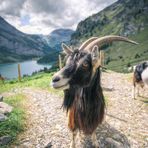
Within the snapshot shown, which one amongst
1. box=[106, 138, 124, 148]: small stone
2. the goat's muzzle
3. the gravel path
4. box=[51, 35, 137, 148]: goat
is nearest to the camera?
the goat's muzzle

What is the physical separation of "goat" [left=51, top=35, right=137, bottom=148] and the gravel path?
82 cm

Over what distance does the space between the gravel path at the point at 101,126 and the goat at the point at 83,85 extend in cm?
82

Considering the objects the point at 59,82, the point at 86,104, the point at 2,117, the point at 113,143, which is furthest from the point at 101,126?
the point at 59,82

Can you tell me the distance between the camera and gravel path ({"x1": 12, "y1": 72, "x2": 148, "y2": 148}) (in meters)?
8.19

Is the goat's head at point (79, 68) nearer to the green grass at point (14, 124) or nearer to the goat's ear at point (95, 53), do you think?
the goat's ear at point (95, 53)

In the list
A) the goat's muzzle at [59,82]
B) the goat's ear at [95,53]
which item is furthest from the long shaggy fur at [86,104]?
the goat's muzzle at [59,82]

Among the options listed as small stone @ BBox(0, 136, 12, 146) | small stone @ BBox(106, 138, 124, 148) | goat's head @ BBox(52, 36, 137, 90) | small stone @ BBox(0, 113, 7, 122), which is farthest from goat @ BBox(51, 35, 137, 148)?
small stone @ BBox(0, 113, 7, 122)

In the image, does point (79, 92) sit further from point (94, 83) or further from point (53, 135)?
point (53, 135)

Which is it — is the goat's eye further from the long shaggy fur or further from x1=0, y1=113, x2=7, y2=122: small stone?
x1=0, y1=113, x2=7, y2=122: small stone

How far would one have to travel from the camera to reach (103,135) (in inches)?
339

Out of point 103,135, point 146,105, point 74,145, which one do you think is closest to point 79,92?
point 74,145

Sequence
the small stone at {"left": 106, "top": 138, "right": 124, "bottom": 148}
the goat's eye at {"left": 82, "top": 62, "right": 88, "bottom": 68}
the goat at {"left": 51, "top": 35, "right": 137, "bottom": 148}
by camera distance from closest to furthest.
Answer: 1. the goat at {"left": 51, "top": 35, "right": 137, "bottom": 148}
2. the goat's eye at {"left": 82, "top": 62, "right": 88, "bottom": 68}
3. the small stone at {"left": 106, "top": 138, "right": 124, "bottom": 148}

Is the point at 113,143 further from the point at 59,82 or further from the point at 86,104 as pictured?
the point at 59,82

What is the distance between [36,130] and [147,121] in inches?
189
